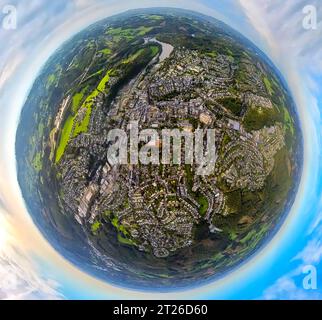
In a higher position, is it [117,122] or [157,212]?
[117,122]

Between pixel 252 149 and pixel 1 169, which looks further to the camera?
pixel 1 169

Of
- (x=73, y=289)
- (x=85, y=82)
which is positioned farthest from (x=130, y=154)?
(x=73, y=289)

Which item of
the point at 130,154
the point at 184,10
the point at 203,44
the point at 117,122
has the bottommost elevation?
the point at 130,154

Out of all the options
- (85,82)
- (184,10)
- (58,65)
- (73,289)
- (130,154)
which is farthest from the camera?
(73,289)

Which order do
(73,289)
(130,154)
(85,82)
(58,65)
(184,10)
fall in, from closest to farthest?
(130,154) < (85,82) < (58,65) < (184,10) < (73,289)

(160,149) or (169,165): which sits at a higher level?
(160,149)

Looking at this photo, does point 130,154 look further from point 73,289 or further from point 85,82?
point 73,289
